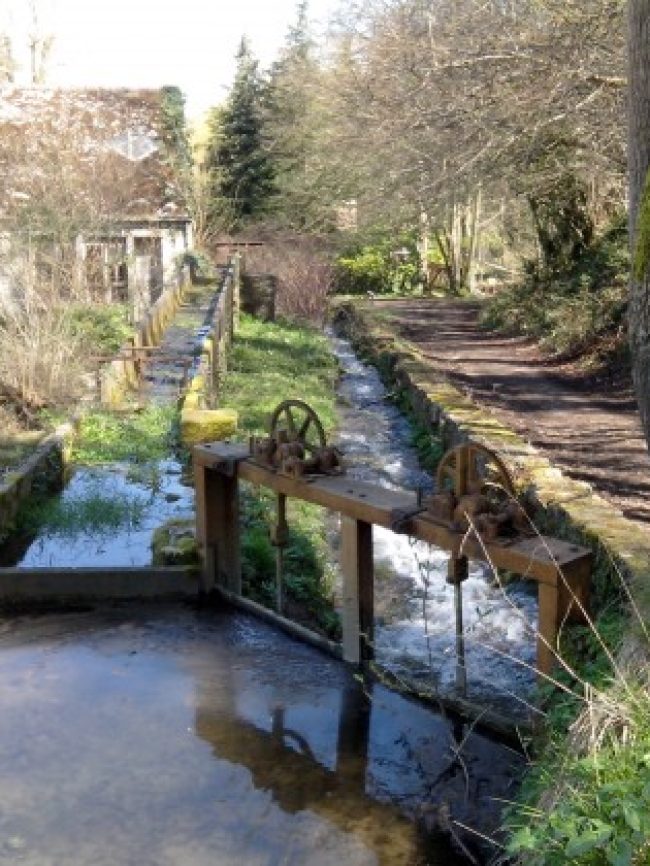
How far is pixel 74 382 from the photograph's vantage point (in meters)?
12.9

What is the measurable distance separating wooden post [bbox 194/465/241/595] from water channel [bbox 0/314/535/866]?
324 mm

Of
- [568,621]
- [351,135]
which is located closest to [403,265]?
[351,135]

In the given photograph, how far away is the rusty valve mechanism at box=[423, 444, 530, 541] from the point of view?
4.95 m

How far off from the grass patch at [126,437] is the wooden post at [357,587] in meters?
5.16

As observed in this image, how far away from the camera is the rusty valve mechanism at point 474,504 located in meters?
4.95

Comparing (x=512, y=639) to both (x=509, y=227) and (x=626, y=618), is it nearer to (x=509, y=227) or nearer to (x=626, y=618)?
(x=626, y=618)

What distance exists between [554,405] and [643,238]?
1024cm

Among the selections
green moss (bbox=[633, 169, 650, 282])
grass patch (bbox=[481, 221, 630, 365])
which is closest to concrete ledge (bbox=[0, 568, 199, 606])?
green moss (bbox=[633, 169, 650, 282])

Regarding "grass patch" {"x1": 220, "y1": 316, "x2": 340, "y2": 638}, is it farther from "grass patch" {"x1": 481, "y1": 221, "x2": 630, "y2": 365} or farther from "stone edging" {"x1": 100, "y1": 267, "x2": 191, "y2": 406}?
"grass patch" {"x1": 481, "y1": 221, "x2": 630, "y2": 365}

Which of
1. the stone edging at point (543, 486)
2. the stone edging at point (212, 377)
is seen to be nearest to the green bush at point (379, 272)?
the stone edging at point (212, 377)

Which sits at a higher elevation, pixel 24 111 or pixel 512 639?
pixel 24 111

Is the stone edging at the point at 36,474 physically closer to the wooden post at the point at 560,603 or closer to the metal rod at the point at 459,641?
the metal rod at the point at 459,641

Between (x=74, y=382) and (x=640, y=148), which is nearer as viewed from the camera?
(x=640, y=148)

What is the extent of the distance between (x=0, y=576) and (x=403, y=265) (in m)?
30.5
